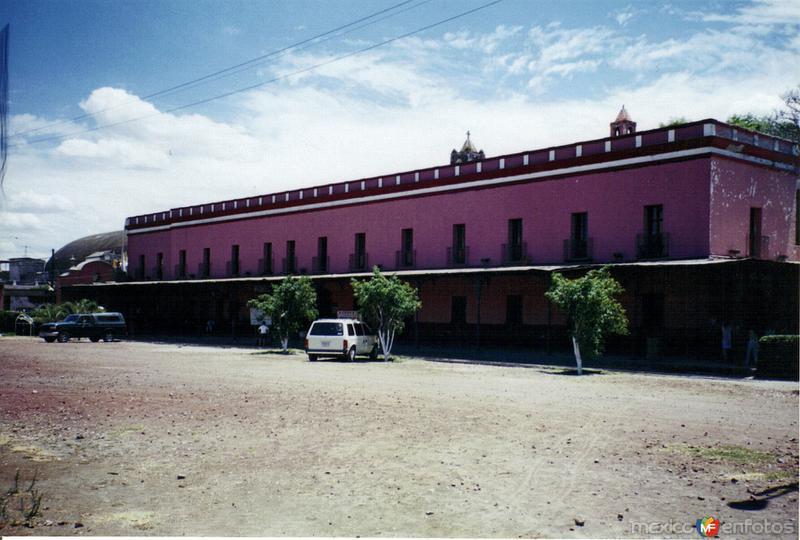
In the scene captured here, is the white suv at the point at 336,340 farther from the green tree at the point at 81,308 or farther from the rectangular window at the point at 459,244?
the green tree at the point at 81,308

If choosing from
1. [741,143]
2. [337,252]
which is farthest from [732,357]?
[337,252]

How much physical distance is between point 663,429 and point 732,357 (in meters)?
14.3

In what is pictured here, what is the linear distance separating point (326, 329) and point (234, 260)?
73.6 feet

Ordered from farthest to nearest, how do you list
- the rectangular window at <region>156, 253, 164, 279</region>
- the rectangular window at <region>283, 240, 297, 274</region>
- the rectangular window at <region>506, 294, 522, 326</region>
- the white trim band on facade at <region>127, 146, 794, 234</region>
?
the rectangular window at <region>156, 253, 164, 279</region>
the rectangular window at <region>283, 240, 297, 274</region>
the rectangular window at <region>506, 294, 522, 326</region>
the white trim band on facade at <region>127, 146, 794, 234</region>

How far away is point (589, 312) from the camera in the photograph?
1878 centimetres

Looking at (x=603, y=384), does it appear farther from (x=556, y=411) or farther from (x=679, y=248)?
(x=679, y=248)

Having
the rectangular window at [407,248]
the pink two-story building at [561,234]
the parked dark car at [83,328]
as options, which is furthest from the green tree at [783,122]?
the parked dark car at [83,328]

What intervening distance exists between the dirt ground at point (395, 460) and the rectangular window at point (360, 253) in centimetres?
2225

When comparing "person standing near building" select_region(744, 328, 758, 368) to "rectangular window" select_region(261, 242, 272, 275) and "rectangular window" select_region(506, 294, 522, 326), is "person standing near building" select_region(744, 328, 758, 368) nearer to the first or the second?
"rectangular window" select_region(506, 294, 522, 326)

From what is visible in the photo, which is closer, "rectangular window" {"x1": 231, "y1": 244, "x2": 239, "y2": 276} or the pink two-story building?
the pink two-story building

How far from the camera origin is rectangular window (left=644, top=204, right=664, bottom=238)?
2491 cm

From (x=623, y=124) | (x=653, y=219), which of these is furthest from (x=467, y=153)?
(x=653, y=219)

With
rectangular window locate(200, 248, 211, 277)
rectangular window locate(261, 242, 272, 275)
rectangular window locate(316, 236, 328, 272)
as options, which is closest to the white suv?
rectangular window locate(316, 236, 328, 272)

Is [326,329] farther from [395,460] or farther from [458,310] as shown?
[395,460]
